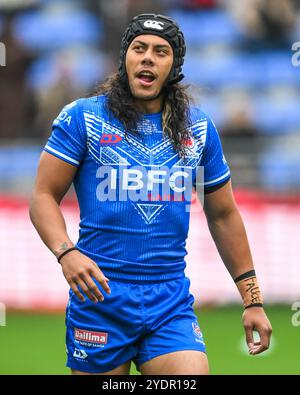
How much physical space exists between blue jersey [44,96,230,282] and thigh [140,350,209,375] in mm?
416

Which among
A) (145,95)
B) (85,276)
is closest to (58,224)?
(85,276)

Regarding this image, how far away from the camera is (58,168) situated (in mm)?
5418

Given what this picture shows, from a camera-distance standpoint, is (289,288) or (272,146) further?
(272,146)

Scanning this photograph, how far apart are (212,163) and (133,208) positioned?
58cm

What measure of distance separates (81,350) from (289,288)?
23.7ft

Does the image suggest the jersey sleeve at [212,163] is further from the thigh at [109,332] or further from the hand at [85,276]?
the hand at [85,276]

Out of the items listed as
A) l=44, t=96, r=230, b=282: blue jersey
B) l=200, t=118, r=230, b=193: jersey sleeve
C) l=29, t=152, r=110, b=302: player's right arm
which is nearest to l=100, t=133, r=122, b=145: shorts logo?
l=44, t=96, r=230, b=282: blue jersey

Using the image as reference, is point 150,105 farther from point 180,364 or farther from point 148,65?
point 180,364

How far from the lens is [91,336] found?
5457 millimetres

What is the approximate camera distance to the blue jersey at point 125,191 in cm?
545
